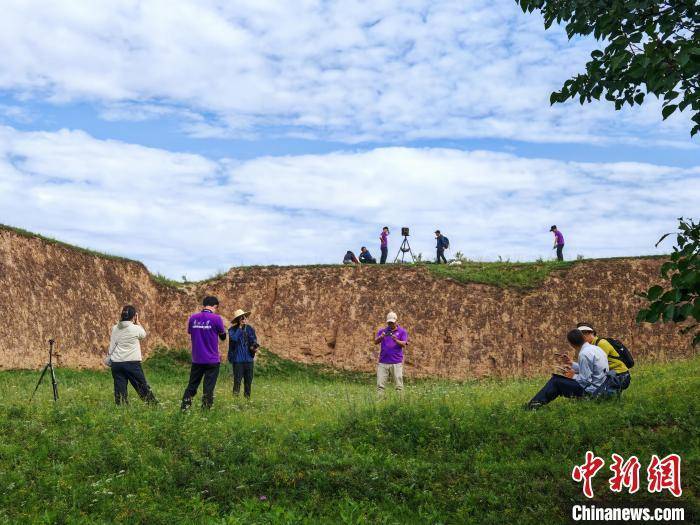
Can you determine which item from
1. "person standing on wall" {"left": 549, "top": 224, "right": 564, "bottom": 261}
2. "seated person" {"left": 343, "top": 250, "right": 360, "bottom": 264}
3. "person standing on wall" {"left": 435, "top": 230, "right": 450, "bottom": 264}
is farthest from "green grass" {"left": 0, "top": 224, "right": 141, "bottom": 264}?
"person standing on wall" {"left": 549, "top": 224, "right": 564, "bottom": 261}

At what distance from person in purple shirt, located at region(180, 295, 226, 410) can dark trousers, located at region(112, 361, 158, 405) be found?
0.99 meters

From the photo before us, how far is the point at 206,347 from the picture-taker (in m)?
13.7

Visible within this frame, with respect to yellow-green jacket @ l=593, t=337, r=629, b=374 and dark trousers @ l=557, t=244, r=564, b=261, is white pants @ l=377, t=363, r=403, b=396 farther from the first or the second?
dark trousers @ l=557, t=244, r=564, b=261

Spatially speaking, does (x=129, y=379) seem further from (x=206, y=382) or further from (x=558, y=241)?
(x=558, y=241)

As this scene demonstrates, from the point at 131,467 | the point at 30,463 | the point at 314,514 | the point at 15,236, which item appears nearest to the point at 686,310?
the point at 314,514

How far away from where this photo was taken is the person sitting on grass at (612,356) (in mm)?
12828

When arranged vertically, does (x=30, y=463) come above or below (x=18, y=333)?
below

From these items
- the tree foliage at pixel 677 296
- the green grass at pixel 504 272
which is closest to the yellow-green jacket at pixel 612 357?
the tree foliage at pixel 677 296

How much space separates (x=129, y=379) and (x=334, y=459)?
5.30 metres

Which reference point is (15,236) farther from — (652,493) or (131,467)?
(652,493)

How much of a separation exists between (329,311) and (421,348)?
447cm

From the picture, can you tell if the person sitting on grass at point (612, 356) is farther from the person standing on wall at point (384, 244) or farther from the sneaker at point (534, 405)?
the person standing on wall at point (384, 244)

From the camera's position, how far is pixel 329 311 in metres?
31.6

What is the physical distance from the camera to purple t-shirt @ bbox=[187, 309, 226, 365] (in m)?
13.6
